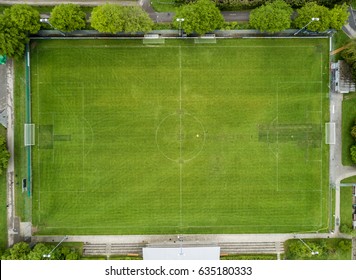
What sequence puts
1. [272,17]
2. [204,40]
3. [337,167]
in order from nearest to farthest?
[272,17] < [204,40] < [337,167]

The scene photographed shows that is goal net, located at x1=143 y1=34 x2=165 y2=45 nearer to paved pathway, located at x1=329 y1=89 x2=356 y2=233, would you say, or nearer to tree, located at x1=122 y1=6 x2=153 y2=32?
tree, located at x1=122 y1=6 x2=153 y2=32

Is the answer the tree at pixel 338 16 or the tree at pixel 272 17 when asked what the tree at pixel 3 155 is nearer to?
the tree at pixel 272 17

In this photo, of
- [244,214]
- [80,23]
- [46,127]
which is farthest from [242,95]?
[46,127]

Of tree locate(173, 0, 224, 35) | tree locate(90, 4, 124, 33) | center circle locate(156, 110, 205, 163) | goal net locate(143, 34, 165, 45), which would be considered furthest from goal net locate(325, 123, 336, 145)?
tree locate(90, 4, 124, 33)

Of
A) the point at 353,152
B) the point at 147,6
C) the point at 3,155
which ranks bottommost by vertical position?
the point at 3,155

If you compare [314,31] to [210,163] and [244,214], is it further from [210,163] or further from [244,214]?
[244,214]

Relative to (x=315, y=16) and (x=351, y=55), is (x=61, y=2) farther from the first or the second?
(x=351, y=55)

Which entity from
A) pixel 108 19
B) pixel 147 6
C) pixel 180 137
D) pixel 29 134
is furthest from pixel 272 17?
pixel 29 134
